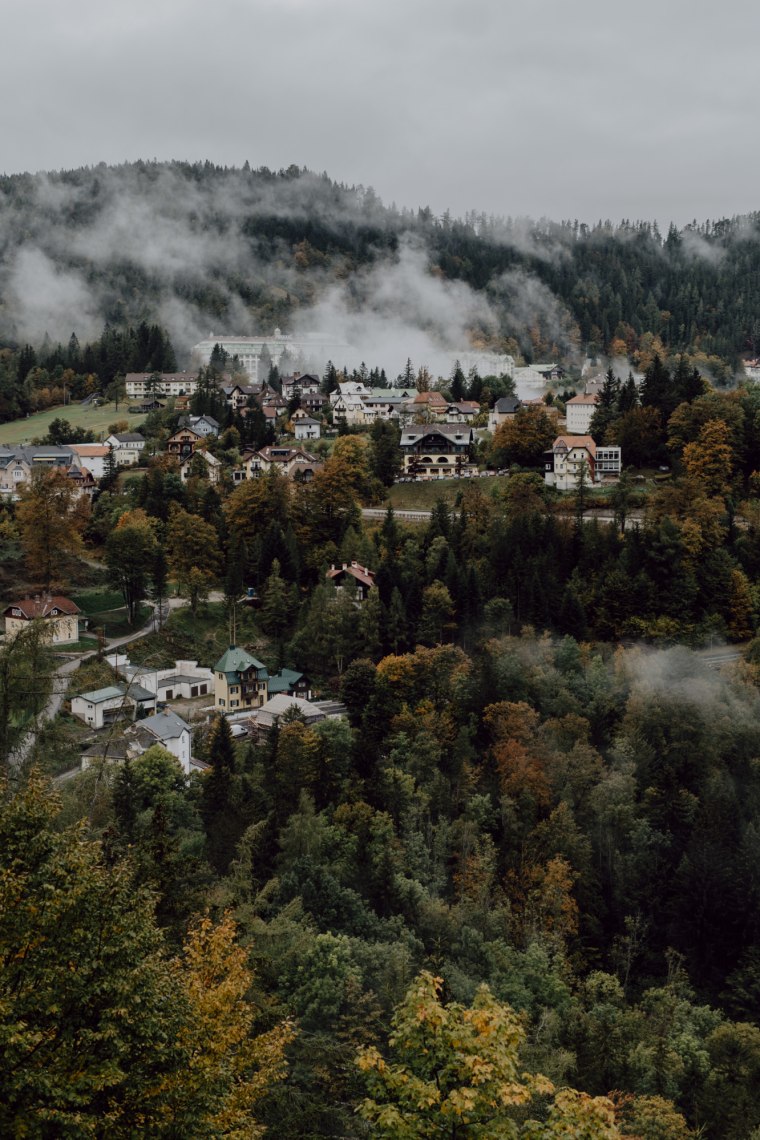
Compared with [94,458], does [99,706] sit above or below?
below

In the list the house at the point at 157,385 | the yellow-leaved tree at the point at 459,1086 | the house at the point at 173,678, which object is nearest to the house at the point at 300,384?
the house at the point at 157,385

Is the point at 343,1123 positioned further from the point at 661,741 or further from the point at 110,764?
the point at 661,741

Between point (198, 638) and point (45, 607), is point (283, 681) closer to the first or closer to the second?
point (198, 638)

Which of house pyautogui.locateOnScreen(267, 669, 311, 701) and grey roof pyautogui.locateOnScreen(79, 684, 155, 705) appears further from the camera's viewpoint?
house pyautogui.locateOnScreen(267, 669, 311, 701)

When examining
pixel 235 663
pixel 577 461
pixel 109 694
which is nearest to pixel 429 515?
pixel 577 461

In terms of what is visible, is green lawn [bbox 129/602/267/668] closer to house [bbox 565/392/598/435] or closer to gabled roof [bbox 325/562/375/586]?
gabled roof [bbox 325/562/375/586]

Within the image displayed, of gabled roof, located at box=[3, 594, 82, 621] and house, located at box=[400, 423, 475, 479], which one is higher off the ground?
house, located at box=[400, 423, 475, 479]

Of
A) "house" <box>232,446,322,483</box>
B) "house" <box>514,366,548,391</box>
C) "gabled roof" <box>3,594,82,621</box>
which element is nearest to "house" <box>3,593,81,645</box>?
"gabled roof" <box>3,594,82,621</box>
